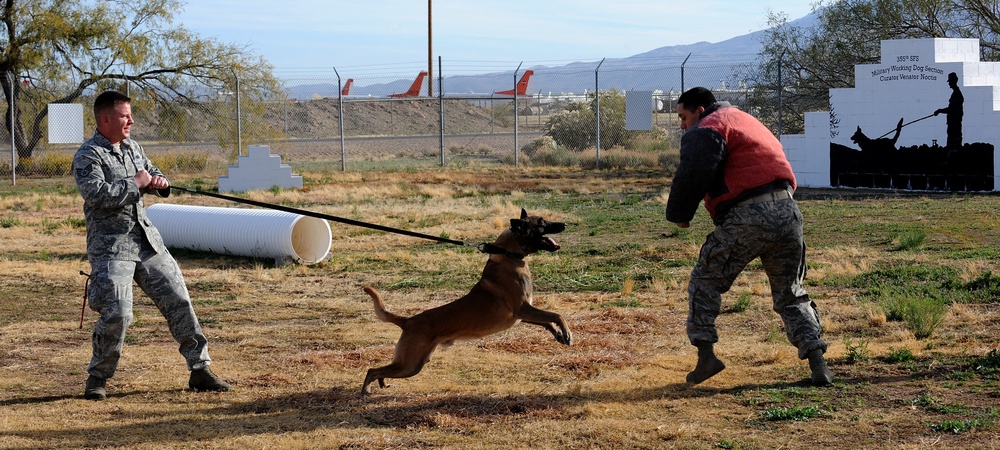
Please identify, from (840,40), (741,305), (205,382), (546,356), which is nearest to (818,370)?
(546,356)

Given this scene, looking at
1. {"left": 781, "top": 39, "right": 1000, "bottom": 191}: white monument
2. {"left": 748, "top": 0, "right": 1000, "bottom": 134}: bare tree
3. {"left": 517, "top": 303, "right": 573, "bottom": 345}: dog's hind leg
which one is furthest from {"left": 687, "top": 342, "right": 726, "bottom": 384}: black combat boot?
{"left": 748, "top": 0, "right": 1000, "bottom": 134}: bare tree

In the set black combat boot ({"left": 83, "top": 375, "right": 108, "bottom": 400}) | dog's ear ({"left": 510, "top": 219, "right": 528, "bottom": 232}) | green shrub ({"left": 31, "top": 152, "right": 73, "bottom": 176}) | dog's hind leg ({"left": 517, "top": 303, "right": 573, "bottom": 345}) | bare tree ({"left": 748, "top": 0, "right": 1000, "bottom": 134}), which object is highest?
bare tree ({"left": 748, "top": 0, "right": 1000, "bottom": 134})

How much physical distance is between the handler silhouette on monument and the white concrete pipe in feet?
43.3

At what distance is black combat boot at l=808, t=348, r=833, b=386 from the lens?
19.8ft

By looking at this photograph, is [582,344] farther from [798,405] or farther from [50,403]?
[50,403]

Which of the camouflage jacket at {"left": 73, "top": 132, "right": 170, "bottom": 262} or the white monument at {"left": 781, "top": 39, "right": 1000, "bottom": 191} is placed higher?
the white monument at {"left": 781, "top": 39, "right": 1000, "bottom": 191}

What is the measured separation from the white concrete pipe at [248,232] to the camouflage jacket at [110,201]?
542 cm

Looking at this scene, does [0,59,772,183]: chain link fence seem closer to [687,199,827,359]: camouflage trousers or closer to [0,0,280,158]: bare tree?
[0,0,280,158]: bare tree

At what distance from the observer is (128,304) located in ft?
20.2

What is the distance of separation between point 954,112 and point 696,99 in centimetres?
1561

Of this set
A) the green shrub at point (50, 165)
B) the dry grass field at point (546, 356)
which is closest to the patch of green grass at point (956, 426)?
the dry grass field at point (546, 356)

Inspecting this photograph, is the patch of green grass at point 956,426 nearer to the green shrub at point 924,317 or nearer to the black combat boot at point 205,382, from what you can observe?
the green shrub at point 924,317

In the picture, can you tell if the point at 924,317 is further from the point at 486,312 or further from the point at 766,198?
the point at 486,312

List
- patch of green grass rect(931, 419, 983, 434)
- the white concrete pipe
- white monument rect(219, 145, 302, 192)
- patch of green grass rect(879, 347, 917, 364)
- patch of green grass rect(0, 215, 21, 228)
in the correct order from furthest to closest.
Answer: white monument rect(219, 145, 302, 192) → patch of green grass rect(0, 215, 21, 228) → the white concrete pipe → patch of green grass rect(879, 347, 917, 364) → patch of green grass rect(931, 419, 983, 434)
